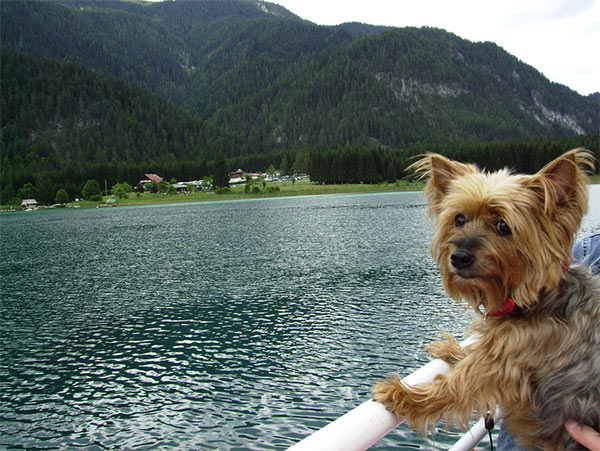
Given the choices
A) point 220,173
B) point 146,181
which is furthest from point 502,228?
point 146,181

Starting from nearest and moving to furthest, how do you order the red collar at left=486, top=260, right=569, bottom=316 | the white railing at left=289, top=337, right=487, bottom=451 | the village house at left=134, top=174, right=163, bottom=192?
the white railing at left=289, top=337, right=487, bottom=451 < the red collar at left=486, top=260, right=569, bottom=316 < the village house at left=134, top=174, right=163, bottom=192

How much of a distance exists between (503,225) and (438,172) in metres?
0.40

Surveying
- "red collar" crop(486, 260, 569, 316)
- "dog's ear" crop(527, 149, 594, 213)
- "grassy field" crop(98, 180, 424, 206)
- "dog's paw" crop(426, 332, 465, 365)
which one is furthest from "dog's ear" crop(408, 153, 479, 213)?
"grassy field" crop(98, 180, 424, 206)

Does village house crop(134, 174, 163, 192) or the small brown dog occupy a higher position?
village house crop(134, 174, 163, 192)

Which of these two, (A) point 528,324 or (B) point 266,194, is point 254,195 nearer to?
(B) point 266,194

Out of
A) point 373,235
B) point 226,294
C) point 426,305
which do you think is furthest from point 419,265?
point 373,235

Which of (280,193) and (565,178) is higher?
(565,178)

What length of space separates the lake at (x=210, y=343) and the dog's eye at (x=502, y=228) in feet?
1.68

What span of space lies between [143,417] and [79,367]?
189 inches

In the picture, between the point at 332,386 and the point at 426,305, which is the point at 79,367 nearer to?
the point at 332,386

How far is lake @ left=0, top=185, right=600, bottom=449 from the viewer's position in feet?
37.5

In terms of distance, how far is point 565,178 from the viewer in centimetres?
197

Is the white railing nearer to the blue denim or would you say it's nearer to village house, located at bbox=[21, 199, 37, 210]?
the blue denim

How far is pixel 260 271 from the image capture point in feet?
97.9
